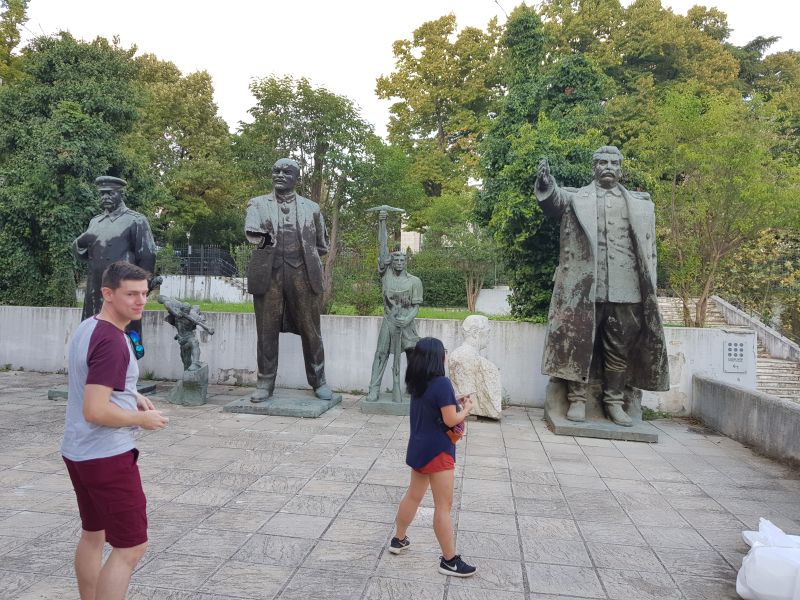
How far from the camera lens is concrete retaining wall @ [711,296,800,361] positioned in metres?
14.0

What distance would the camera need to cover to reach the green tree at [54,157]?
37.3 ft

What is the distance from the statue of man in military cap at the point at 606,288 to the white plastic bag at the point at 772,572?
12.0ft

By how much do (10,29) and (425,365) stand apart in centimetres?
2064

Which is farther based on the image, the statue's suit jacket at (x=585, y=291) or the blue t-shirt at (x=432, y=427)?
the statue's suit jacket at (x=585, y=291)

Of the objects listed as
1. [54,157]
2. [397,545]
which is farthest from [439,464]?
[54,157]

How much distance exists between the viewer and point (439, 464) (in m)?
2.88

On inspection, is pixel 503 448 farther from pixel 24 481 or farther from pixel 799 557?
pixel 24 481

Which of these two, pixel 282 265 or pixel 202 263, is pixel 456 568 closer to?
pixel 282 265

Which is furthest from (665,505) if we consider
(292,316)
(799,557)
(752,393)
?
(292,316)

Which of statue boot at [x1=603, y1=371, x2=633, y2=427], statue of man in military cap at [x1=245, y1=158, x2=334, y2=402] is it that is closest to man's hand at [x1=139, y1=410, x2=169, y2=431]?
statue of man in military cap at [x1=245, y1=158, x2=334, y2=402]

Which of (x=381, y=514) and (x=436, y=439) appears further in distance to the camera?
(x=381, y=514)

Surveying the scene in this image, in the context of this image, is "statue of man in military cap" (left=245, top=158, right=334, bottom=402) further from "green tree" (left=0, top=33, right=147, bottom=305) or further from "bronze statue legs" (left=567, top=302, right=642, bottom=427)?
"green tree" (left=0, top=33, right=147, bottom=305)

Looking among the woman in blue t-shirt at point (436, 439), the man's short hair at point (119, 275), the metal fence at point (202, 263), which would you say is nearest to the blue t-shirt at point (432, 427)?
the woman in blue t-shirt at point (436, 439)

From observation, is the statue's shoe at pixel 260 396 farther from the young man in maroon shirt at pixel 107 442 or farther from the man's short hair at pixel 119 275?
the man's short hair at pixel 119 275
